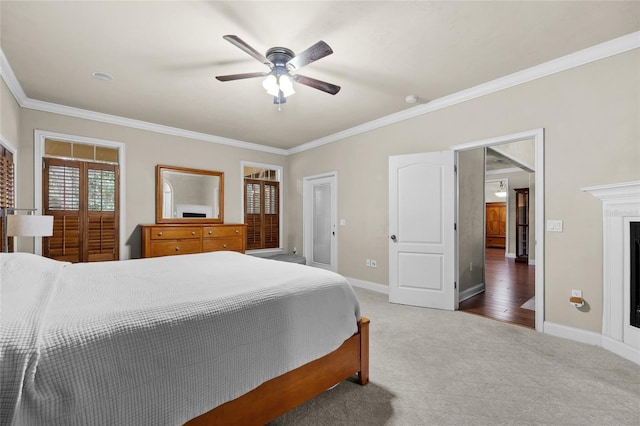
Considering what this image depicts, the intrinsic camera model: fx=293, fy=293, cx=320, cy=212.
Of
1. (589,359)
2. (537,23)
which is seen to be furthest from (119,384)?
(537,23)

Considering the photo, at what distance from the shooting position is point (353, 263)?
500 centimetres

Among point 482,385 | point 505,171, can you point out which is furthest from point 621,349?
point 505,171

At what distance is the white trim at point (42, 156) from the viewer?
3746 millimetres

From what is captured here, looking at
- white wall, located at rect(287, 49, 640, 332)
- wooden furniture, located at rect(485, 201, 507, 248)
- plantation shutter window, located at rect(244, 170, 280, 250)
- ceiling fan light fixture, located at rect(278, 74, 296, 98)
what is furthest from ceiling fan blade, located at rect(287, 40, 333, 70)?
wooden furniture, located at rect(485, 201, 507, 248)

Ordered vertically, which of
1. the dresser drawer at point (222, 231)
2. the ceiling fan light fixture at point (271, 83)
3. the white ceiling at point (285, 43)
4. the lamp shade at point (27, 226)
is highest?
the white ceiling at point (285, 43)

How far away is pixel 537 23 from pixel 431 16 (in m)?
0.85

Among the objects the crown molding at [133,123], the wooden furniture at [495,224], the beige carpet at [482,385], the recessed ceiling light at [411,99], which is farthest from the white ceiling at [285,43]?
the wooden furniture at [495,224]

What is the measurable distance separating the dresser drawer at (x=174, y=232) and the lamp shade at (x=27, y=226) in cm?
174

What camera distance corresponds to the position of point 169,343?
Result: 47.2 inches

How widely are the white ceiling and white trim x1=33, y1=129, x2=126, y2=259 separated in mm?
470

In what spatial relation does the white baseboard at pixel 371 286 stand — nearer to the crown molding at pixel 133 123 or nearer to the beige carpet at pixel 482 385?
the beige carpet at pixel 482 385

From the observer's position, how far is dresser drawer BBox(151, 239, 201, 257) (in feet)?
14.1

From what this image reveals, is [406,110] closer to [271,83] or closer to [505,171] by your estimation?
[271,83]

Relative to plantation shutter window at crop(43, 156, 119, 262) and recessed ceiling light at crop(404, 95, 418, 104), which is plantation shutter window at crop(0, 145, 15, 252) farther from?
recessed ceiling light at crop(404, 95, 418, 104)
